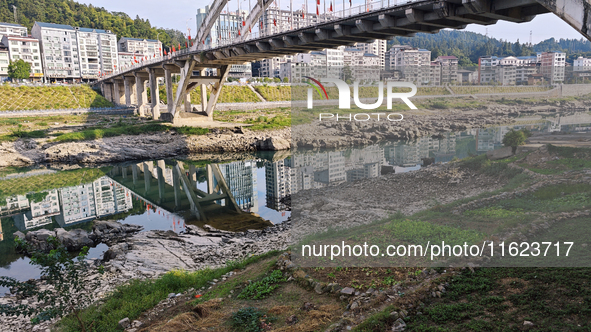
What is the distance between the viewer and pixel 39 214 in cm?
1792

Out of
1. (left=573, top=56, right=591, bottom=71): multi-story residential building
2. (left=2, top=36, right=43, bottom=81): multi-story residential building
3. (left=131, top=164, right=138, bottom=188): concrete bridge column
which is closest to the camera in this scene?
(left=573, top=56, right=591, bottom=71): multi-story residential building

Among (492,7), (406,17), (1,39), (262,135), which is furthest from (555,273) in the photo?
(1,39)

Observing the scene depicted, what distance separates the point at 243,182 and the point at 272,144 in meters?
10.1

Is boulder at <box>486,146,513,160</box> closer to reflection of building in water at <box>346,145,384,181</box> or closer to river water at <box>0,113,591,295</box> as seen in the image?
river water at <box>0,113,591,295</box>

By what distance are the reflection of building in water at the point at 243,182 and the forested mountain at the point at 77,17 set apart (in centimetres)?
7943

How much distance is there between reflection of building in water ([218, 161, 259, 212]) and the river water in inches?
1.9

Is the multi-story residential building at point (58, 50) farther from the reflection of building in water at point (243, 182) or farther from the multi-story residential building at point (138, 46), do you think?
the reflection of building in water at point (243, 182)

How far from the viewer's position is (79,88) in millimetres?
63062

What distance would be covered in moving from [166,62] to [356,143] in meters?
34.8

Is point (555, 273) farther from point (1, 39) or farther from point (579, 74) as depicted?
point (1, 39)

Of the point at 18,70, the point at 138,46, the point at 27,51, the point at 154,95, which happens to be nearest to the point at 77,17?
the point at 138,46

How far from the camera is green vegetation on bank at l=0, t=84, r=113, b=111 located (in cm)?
5097

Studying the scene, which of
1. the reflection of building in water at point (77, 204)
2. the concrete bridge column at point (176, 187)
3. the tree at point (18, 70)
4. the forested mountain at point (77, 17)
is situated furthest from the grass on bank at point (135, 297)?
the forested mountain at point (77, 17)

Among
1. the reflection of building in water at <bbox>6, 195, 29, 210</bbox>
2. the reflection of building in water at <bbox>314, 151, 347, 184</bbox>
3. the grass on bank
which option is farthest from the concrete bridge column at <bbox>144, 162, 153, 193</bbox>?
the reflection of building in water at <bbox>314, 151, 347, 184</bbox>
